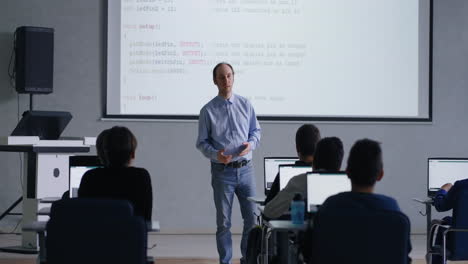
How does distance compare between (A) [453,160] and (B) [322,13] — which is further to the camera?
(B) [322,13]

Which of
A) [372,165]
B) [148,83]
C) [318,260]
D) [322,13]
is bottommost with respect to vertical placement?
[318,260]

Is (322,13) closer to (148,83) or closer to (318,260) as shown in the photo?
(148,83)

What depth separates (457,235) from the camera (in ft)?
16.5

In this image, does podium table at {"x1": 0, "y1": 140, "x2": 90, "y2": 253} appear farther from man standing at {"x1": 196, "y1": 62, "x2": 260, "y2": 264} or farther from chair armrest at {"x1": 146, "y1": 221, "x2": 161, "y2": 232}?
chair armrest at {"x1": 146, "y1": 221, "x2": 161, "y2": 232}

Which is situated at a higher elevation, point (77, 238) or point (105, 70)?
point (105, 70)

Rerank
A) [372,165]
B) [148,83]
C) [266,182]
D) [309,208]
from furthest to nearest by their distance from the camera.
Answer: [148,83] → [266,182] → [309,208] → [372,165]

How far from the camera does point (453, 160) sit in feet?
20.0

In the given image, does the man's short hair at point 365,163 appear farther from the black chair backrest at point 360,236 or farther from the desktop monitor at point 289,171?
the desktop monitor at point 289,171

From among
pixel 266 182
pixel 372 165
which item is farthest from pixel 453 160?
pixel 372 165

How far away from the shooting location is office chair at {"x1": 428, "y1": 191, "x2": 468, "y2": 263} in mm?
4945

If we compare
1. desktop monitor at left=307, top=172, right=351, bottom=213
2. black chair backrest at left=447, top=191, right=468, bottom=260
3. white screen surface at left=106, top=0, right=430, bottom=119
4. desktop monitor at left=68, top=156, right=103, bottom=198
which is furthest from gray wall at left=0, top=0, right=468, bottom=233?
desktop monitor at left=307, top=172, right=351, bottom=213

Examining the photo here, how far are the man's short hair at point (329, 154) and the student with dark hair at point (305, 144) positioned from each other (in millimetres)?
464

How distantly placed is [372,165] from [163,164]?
4.87m

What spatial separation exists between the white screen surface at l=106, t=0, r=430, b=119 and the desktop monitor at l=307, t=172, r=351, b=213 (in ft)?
12.8
